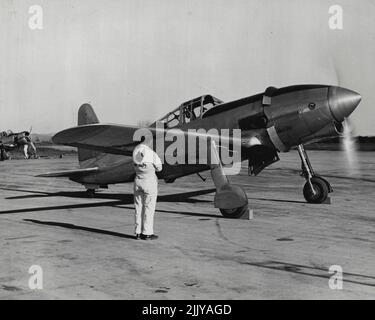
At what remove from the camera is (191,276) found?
5496 millimetres

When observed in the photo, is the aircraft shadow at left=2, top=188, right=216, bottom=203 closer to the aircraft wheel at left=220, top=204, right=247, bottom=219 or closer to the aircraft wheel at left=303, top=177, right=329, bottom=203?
the aircraft wheel at left=303, top=177, right=329, bottom=203

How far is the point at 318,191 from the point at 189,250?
5800 millimetres

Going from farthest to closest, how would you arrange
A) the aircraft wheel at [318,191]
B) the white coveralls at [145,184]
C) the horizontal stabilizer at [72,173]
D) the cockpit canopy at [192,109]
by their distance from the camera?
the horizontal stabilizer at [72,173]
the aircraft wheel at [318,191]
the cockpit canopy at [192,109]
the white coveralls at [145,184]

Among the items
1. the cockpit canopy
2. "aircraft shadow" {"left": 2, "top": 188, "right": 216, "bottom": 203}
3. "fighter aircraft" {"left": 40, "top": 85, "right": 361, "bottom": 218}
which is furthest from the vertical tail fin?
the cockpit canopy

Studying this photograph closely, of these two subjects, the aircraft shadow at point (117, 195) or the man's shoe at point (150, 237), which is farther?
the aircraft shadow at point (117, 195)

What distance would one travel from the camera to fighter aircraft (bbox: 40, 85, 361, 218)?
949 centimetres

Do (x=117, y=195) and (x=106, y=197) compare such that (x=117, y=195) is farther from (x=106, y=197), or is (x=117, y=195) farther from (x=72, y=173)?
(x=72, y=173)

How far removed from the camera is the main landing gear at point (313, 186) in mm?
11762

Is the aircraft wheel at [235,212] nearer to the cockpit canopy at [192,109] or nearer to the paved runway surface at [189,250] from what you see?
the paved runway surface at [189,250]

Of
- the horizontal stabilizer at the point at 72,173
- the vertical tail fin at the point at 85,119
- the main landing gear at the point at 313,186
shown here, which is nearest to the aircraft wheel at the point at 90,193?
the vertical tail fin at the point at 85,119

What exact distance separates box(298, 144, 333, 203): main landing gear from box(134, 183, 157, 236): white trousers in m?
5.24

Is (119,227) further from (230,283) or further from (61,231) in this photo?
(230,283)

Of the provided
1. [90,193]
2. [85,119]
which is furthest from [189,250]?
[85,119]
